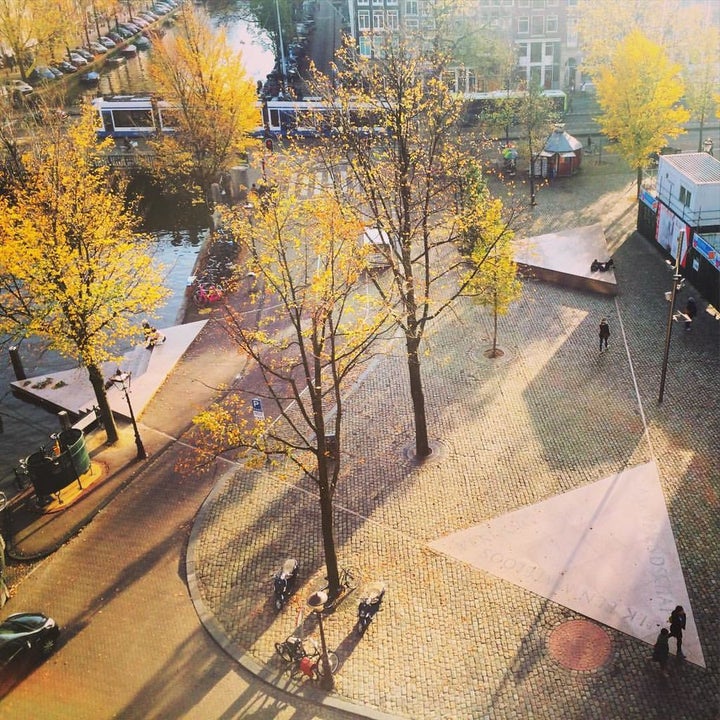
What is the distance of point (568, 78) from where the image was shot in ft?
239

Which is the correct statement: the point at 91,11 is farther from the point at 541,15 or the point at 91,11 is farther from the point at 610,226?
the point at 610,226

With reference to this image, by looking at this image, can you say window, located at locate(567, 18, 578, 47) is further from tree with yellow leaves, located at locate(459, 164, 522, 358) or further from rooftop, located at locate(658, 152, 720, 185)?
tree with yellow leaves, located at locate(459, 164, 522, 358)

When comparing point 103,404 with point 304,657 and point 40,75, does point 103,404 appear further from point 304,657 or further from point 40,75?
point 40,75

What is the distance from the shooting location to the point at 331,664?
60.6 ft

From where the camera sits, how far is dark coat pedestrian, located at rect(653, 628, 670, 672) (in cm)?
1722

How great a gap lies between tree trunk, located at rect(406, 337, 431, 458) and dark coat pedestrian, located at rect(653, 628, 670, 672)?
32.3ft

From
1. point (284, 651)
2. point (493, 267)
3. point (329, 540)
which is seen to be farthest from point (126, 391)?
point (493, 267)

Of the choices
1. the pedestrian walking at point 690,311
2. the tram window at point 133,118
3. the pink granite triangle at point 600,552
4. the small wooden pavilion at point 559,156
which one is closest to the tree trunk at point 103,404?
the pink granite triangle at point 600,552

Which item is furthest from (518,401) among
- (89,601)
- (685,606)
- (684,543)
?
(89,601)

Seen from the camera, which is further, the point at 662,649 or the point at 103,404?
the point at 103,404

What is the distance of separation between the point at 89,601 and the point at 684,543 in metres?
16.9

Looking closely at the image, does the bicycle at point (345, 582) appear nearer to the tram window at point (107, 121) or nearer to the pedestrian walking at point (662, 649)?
the pedestrian walking at point (662, 649)

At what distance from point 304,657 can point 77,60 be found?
9122 cm

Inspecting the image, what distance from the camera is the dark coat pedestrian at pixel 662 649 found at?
17.2m
